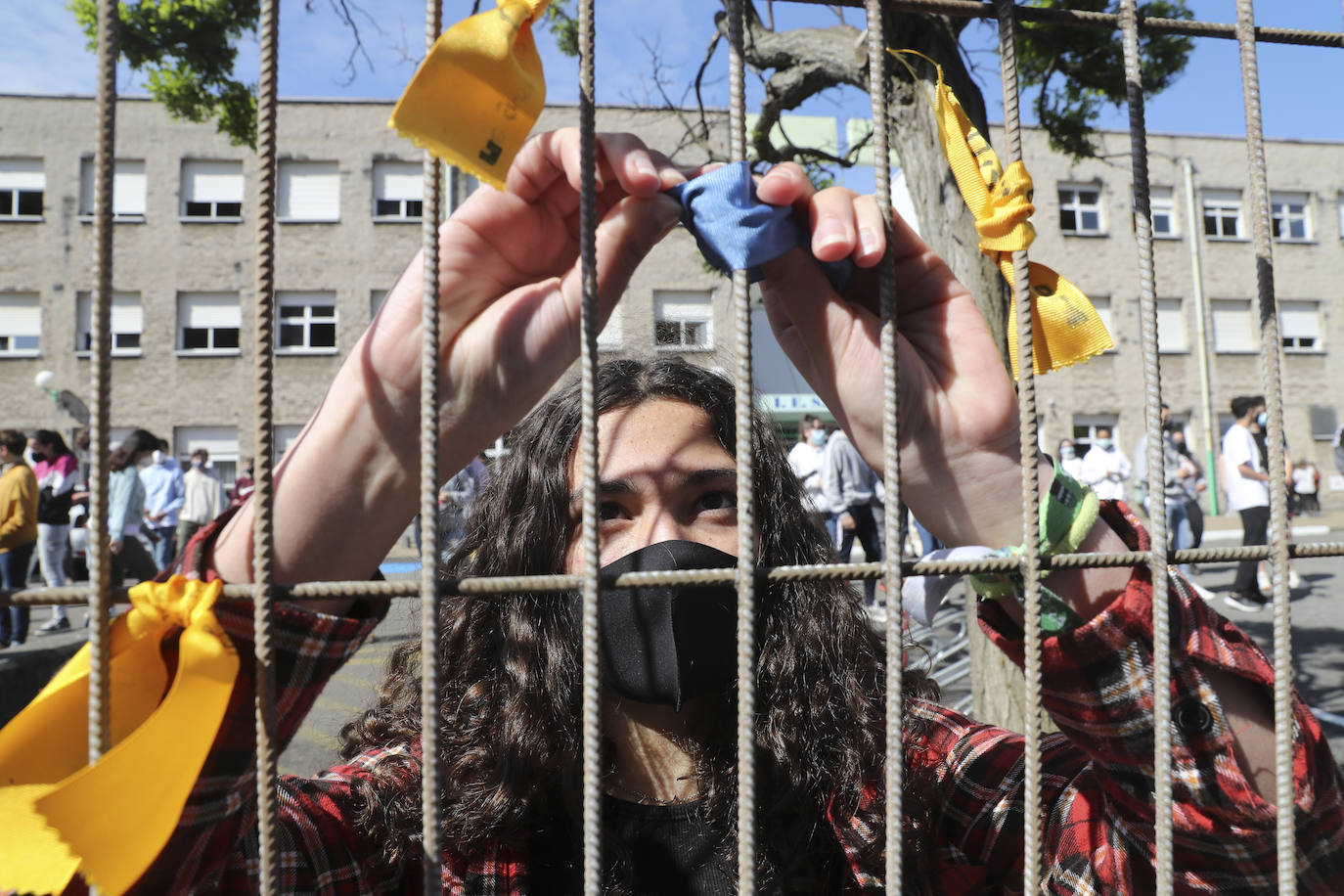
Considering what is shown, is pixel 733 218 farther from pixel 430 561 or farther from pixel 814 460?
pixel 814 460

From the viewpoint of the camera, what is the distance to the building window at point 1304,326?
66.1 feet

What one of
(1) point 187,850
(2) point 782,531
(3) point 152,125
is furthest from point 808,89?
(3) point 152,125

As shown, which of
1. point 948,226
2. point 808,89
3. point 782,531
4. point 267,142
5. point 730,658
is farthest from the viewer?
point 808,89

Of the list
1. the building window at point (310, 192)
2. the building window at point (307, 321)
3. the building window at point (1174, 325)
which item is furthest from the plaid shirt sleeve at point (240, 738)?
the building window at point (1174, 325)

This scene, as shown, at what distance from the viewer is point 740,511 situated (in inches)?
30.8

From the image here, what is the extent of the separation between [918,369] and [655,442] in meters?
0.60

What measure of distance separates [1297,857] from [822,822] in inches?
23.8

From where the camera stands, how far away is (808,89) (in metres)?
3.81

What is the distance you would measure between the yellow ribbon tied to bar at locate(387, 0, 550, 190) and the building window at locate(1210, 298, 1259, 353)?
22.5 meters

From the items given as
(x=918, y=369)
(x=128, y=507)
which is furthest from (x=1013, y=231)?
(x=128, y=507)

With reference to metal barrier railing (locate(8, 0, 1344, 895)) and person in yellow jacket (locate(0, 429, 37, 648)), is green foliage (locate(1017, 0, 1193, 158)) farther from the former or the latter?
person in yellow jacket (locate(0, 429, 37, 648))

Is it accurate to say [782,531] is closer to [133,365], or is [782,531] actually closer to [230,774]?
[230,774]

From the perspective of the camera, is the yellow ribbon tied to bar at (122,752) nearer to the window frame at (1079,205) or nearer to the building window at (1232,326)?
the window frame at (1079,205)

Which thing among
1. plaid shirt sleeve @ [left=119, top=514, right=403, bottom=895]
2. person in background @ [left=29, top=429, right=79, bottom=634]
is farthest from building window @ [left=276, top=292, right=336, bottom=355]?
plaid shirt sleeve @ [left=119, top=514, right=403, bottom=895]
